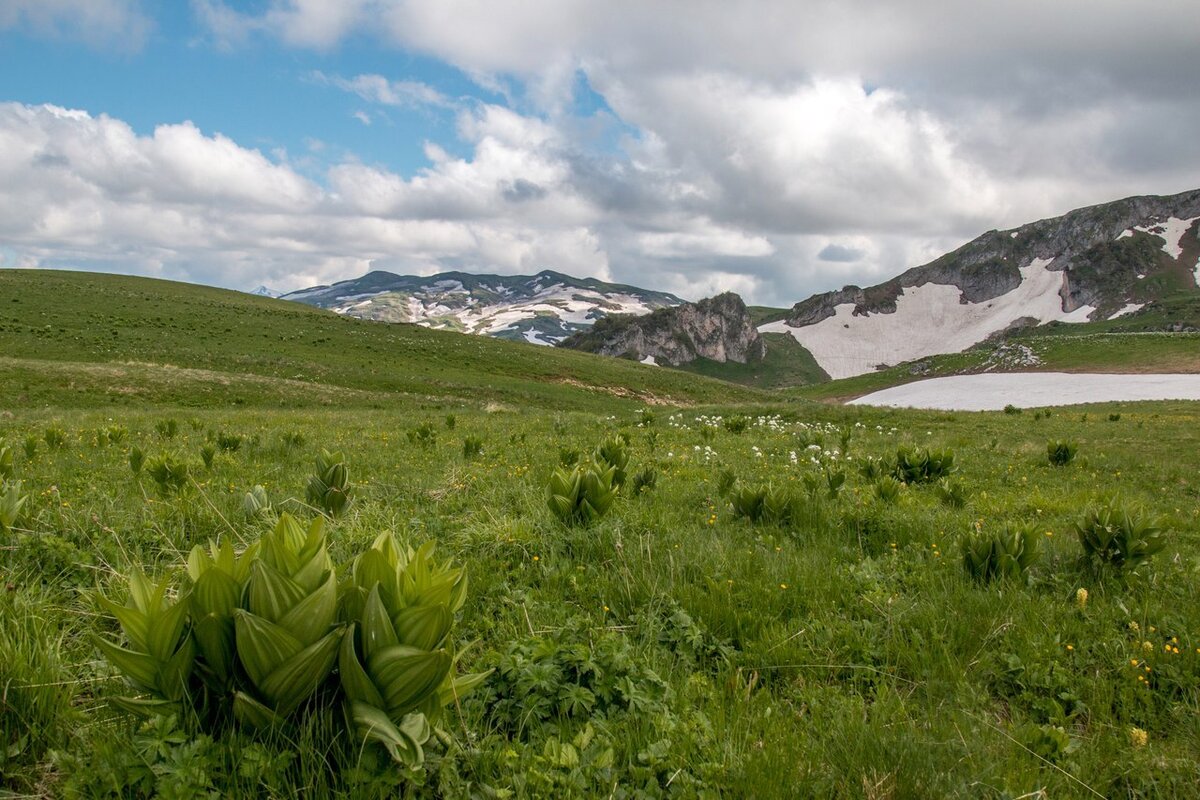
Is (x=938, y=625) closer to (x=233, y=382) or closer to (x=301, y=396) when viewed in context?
(x=301, y=396)

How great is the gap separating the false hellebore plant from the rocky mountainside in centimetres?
18617

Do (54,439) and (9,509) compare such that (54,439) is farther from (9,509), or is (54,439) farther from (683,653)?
(683,653)

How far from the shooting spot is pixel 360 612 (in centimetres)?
234

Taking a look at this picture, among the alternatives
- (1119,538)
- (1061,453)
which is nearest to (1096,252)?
(1061,453)

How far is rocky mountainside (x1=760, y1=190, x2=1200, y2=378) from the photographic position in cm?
15275

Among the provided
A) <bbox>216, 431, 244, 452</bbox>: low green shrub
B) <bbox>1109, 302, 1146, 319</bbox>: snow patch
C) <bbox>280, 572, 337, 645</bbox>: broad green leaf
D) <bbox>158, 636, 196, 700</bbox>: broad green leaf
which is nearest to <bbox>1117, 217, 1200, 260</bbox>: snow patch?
<bbox>1109, 302, 1146, 319</bbox>: snow patch

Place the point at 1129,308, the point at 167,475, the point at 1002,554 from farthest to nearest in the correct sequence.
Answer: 1. the point at 1129,308
2. the point at 167,475
3. the point at 1002,554

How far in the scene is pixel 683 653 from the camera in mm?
3652

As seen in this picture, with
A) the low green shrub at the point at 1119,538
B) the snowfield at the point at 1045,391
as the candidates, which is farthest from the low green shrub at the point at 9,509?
the snowfield at the point at 1045,391

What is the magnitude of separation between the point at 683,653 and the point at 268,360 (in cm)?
5146

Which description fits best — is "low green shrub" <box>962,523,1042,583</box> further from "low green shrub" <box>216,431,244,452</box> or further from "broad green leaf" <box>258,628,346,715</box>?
"low green shrub" <box>216,431,244,452</box>

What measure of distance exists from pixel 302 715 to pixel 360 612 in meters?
0.49

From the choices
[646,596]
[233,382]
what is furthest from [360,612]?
[233,382]

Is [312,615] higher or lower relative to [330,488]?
higher
